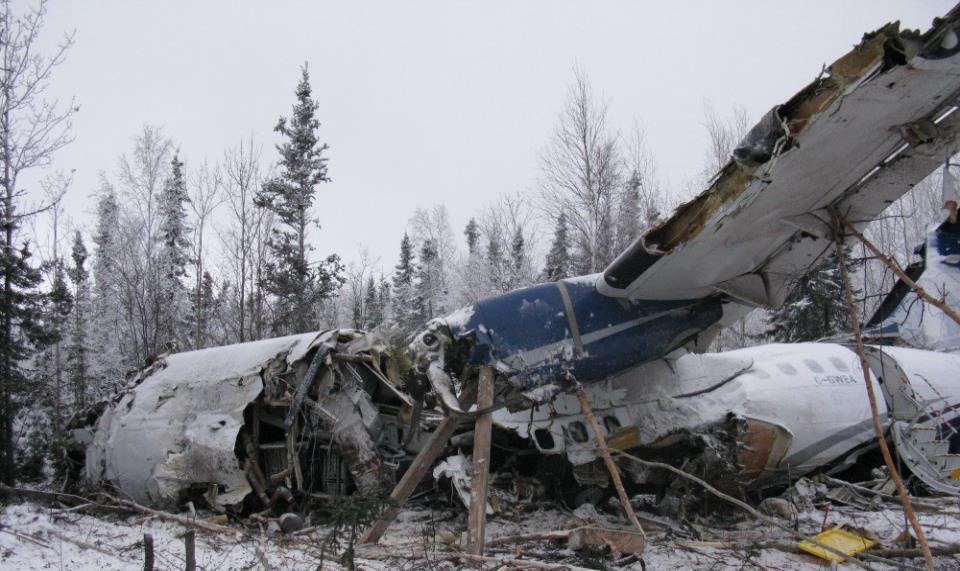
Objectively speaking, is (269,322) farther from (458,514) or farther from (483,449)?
(483,449)

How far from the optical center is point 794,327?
20203mm

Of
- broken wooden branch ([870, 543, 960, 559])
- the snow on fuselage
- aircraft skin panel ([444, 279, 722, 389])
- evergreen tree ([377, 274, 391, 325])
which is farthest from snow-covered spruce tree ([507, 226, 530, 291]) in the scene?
broken wooden branch ([870, 543, 960, 559])

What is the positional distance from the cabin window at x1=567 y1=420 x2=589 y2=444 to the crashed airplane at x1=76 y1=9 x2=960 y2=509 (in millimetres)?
15

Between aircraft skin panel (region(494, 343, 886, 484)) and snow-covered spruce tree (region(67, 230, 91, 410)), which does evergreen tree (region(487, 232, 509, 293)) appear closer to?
snow-covered spruce tree (region(67, 230, 91, 410))

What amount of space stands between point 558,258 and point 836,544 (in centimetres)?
3536

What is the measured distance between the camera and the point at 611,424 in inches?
243

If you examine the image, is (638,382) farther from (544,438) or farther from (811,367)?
(811,367)

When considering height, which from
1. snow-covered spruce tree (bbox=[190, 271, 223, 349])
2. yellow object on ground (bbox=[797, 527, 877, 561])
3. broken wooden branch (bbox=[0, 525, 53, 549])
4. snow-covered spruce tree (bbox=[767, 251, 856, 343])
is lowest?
yellow object on ground (bbox=[797, 527, 877, 561])

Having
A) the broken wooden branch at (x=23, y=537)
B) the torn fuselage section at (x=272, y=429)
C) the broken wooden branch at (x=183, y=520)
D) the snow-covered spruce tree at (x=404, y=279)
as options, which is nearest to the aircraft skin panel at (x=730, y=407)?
the torn fuselage section at (x=272, y=429)

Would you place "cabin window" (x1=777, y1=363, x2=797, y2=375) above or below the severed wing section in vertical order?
below

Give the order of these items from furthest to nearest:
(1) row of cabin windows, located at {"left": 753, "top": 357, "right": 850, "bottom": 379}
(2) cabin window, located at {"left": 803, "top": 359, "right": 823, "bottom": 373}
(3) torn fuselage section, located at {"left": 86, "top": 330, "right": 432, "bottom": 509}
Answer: (2) cabin window, located at {"left": 803, "top": 359, "right": 823, "bottom": 373} < (3) torn fuselage section, located at {"left": 86, "top": 330, "right": 432, "bottom": 509} < (1) row of cabin windows, located at {"left": 753, "top": 357, "right": 850, "bottom": 379}

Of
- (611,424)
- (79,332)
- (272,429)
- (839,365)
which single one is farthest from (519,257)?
(611,424)

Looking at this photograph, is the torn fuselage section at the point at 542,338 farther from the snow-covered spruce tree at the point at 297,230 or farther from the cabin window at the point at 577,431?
the snow-covered spruce tree at the point at 297,230

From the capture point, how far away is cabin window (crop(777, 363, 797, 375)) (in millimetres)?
6770
